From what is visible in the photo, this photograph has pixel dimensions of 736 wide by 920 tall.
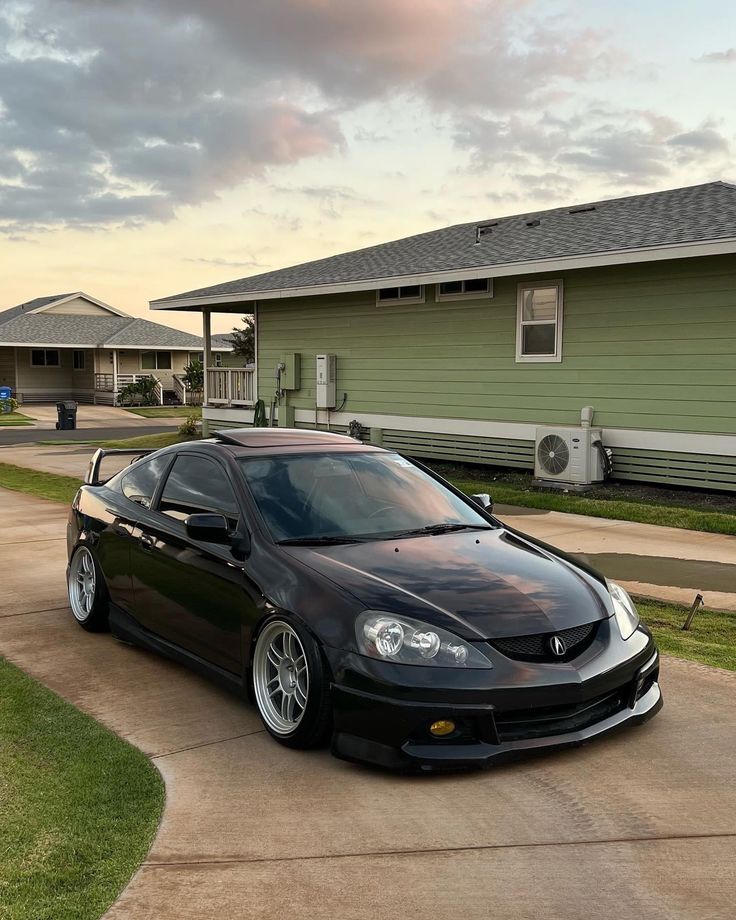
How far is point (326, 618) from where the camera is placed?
4.28 metres

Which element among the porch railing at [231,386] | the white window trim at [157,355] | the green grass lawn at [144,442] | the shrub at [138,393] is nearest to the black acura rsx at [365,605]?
the porch railing at [231,386]

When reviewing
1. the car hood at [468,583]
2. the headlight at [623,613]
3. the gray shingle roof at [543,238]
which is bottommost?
the headlight at [623,613]

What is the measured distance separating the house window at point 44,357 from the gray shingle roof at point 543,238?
29707 mm

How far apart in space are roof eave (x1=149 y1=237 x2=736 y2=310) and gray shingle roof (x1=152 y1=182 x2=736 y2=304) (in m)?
0.07

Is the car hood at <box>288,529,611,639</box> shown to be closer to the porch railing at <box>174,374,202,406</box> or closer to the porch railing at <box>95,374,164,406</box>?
the porch railing at <box>95,374,164,406</box>

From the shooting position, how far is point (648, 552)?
370 inches

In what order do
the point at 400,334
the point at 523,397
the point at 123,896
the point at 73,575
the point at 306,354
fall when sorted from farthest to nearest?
the point at 306,354
the point at 400,334
the point at 523,397
the point at 73,575
the point at 123,896

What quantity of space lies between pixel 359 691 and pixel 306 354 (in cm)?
1591

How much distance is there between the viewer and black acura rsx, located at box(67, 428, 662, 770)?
4004mm

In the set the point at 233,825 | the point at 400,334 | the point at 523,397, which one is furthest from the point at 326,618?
the point at 400,334

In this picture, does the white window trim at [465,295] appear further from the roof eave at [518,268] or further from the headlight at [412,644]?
the headlight at [412,644]

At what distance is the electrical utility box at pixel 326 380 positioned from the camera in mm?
18562

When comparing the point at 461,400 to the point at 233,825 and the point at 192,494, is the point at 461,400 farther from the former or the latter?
the point at 233,825

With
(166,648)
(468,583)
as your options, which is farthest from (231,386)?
(468,583)
